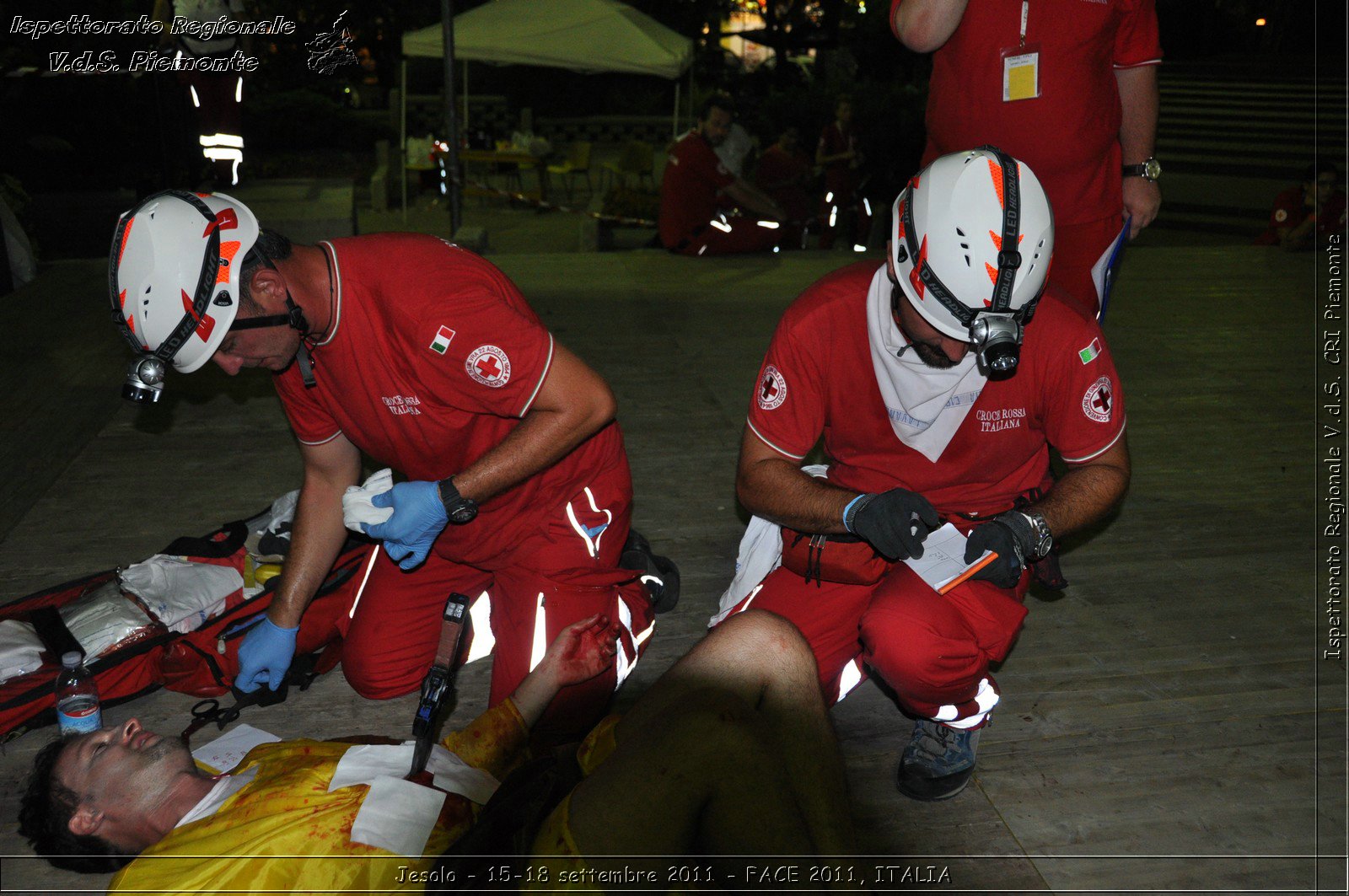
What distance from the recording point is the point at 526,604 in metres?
2.76

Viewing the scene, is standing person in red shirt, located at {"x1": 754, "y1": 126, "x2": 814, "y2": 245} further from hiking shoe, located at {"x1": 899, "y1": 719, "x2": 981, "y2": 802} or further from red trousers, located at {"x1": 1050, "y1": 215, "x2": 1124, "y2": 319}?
hiking shoe, located at {"x1": 899, "y1": 719, "x2": 981, "y2": 802}

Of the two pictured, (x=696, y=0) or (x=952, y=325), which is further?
(x=696, y=0)

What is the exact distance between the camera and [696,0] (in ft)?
66.9

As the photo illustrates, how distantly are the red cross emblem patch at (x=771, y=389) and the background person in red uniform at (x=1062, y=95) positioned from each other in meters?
0.93

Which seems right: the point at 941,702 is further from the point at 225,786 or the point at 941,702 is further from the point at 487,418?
the point at 225,786

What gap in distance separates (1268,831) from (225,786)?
2.21m

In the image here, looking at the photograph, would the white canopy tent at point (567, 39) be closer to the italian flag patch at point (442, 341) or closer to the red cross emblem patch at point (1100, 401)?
the italian flag patch at point (442, 341)

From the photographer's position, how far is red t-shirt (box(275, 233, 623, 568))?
2494 mm

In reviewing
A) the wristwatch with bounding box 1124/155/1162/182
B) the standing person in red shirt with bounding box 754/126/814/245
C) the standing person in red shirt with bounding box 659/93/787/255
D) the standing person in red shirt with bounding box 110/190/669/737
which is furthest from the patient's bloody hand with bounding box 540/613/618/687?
the standing person in red shirt with bounding box 754/126/814/245

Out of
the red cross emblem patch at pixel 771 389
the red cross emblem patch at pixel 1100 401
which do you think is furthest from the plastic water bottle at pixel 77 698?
the red cross emblem patch at pixel 1100 401

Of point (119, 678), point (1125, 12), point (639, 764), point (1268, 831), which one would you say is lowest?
point (1268, 831)

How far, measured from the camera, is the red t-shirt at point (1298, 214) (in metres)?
7.93

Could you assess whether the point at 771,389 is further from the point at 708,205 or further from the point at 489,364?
the point at 708,205

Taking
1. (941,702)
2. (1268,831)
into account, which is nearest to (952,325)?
(941,702)
